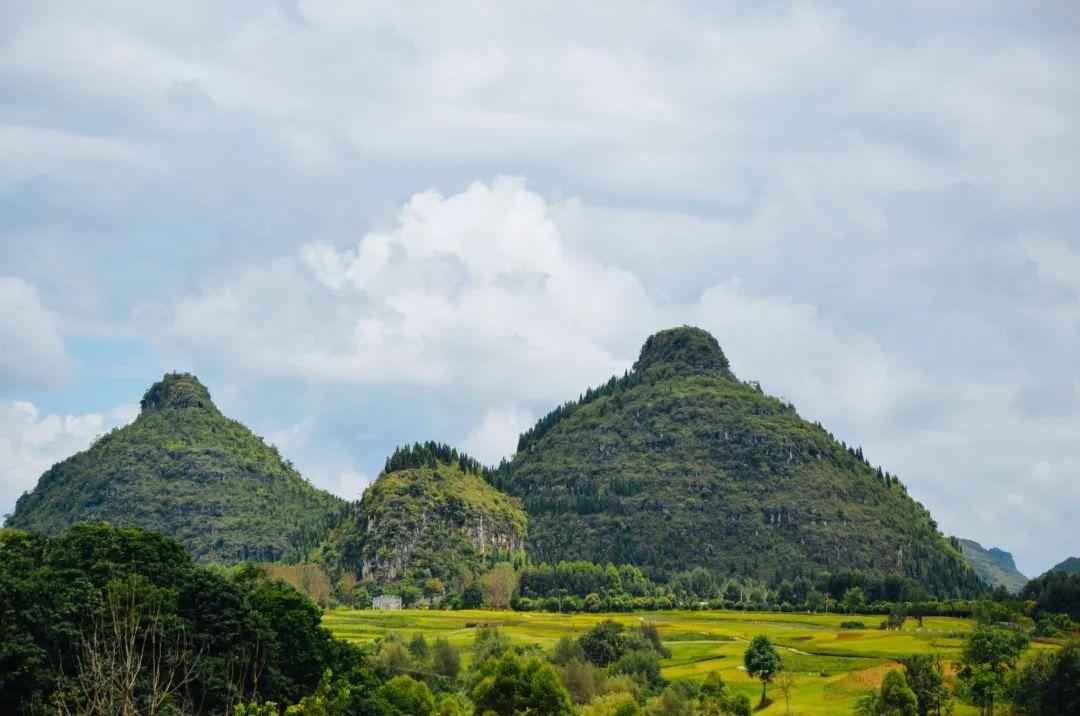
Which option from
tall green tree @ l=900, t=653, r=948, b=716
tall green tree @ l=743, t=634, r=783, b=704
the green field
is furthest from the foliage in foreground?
tall green tree @ l=900, t=653, r=948, b=716

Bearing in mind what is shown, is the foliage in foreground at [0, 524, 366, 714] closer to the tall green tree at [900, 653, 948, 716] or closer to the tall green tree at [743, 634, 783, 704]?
the tall green tree at [743, 634, 783, 704]

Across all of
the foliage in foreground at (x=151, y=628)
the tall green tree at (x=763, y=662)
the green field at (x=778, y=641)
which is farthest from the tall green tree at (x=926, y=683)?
the foliage in foreground at (x=151, y=628)

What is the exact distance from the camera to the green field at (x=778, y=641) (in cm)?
12700

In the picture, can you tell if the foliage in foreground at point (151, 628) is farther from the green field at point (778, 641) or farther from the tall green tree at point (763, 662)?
the green field at point (778, 641)

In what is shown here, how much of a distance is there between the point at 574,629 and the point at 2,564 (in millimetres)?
94686

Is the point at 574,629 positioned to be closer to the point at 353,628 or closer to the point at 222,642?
the point at 353,628

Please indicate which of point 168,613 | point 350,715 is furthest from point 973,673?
point 168,613

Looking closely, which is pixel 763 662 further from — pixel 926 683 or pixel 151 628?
pixel 151 628

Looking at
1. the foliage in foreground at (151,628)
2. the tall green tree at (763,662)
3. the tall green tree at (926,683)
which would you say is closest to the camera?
the foliage in foreground at (151,628)

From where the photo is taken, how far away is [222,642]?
305ft

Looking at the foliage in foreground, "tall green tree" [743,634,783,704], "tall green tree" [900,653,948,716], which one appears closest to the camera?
the foliage in foreground

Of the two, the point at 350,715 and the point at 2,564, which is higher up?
the point at 2,564

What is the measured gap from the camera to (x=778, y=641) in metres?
158

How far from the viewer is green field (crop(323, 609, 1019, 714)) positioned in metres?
127
